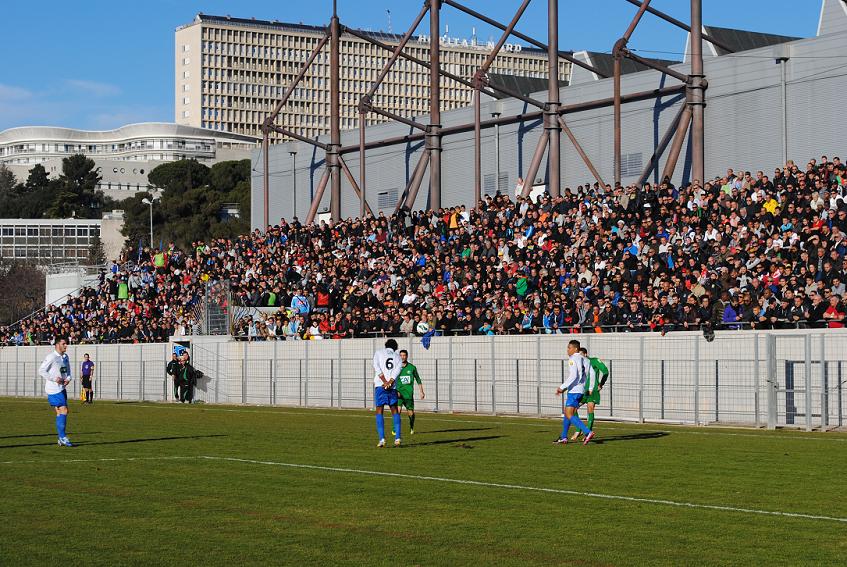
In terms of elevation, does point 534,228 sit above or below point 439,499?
above

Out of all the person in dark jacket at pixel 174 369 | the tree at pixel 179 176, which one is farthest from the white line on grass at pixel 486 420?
the tree at pixel 179 176

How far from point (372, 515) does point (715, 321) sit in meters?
17.0

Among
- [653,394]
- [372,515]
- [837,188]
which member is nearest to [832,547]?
[372,515]

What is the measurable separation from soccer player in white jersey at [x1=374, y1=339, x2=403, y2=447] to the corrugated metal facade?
23.0m

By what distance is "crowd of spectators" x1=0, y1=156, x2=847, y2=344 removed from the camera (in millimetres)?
29375

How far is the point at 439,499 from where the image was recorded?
1512 cm

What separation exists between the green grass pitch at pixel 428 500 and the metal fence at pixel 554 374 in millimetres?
1576

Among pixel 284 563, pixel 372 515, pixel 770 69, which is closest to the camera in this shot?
pixel 284 563

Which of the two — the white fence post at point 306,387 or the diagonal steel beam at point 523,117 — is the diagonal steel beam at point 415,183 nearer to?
the diagonal steel beam at point 523,117

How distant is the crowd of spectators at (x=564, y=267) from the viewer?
2938cm

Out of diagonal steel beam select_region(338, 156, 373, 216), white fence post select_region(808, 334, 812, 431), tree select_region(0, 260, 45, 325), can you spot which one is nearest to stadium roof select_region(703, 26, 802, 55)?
diagonal steel beam select_region(338, 156, 373, 216)

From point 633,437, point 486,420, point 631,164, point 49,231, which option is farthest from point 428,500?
point 49,231

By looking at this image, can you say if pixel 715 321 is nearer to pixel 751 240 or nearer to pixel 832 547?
pixel 751 240

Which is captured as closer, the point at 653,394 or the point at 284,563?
the point at 284,563
